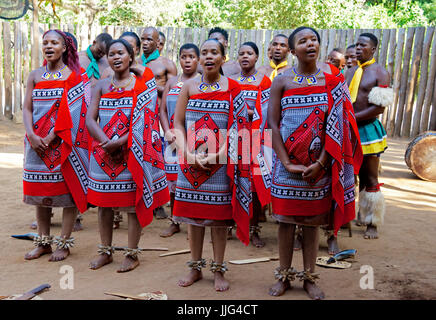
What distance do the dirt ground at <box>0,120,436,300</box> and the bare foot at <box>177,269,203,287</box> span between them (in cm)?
4

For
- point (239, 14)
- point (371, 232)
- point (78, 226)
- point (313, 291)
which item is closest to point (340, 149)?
point (313, 291)

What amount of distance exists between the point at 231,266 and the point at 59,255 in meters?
1.52

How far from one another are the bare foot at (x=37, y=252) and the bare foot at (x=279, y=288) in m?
2.11

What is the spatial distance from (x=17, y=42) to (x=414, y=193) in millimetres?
10473

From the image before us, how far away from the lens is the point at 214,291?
11.7 feet

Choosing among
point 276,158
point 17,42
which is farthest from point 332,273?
point 17,42

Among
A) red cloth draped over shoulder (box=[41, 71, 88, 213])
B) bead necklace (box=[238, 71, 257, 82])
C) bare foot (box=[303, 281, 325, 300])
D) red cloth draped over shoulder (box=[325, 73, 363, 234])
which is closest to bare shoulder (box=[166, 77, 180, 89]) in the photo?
bead necklace (box=[238, 71, 257, 82])

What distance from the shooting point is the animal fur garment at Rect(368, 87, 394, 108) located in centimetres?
480

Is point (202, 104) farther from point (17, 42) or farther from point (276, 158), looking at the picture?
point (17, 42)

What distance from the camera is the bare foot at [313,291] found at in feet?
11.1

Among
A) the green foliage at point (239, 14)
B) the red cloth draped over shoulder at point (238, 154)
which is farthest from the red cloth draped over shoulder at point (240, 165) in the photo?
the green foliage at point (239, 14)

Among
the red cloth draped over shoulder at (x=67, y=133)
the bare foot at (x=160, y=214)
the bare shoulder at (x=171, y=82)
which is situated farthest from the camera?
the bare foot at (x=160, y=214)

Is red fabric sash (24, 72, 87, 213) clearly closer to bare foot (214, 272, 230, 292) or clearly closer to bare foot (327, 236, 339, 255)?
bare foot (214, 272, 230, 292)

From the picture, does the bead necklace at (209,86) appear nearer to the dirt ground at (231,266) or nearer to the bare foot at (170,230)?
the dirt ground at (231,266)
